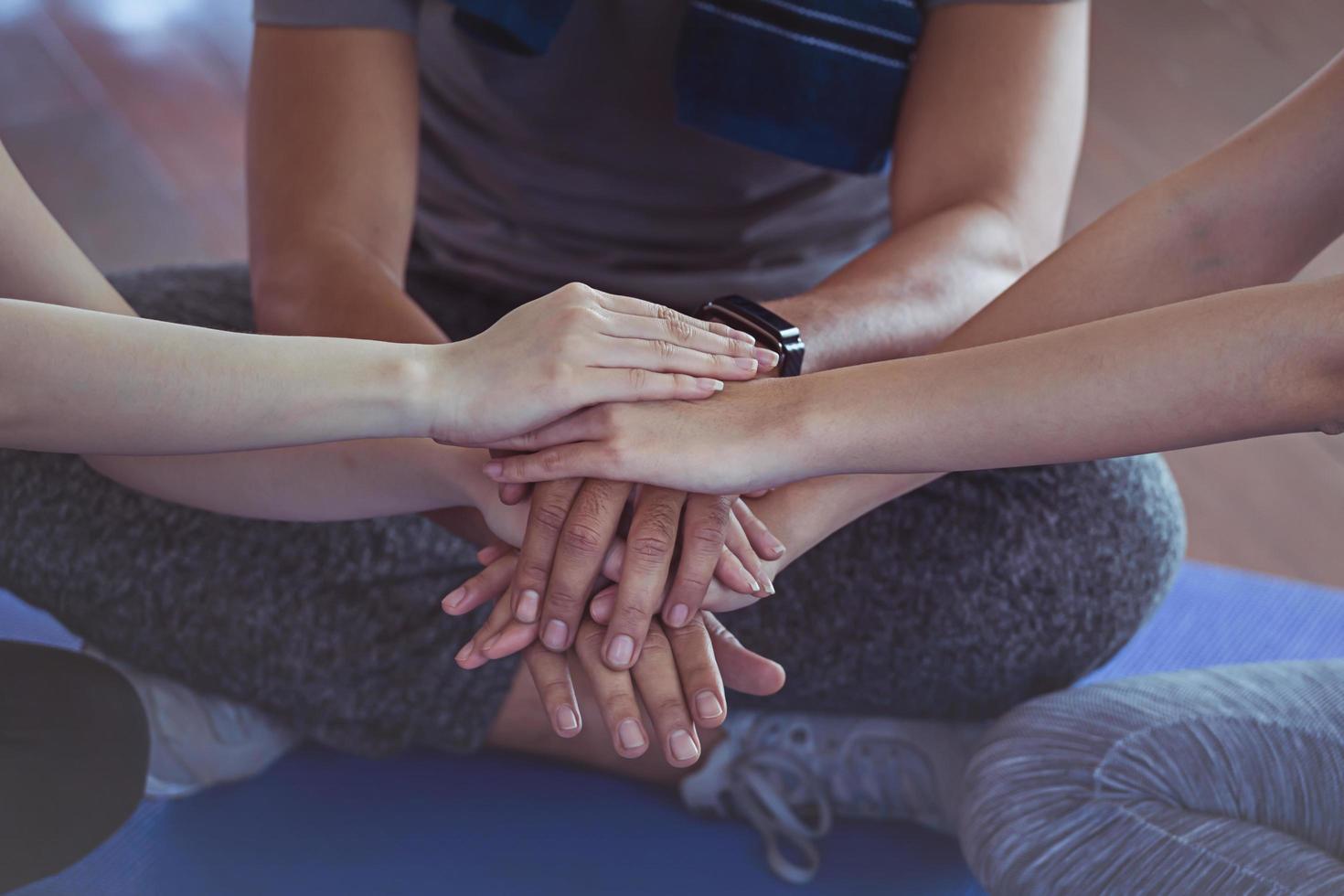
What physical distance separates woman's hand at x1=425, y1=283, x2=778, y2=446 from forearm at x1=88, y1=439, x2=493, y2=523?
0.09m

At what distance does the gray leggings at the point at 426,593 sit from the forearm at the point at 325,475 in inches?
3.9

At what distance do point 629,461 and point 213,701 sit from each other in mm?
518

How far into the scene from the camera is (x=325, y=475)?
1.09 meters

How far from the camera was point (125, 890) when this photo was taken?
114cm

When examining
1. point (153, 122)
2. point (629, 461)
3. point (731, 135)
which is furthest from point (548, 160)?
point (153, 122)

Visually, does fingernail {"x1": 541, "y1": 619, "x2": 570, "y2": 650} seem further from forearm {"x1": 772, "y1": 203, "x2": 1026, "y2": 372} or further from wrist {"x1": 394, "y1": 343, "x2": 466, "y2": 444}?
forearm {"x1": 772, "y1": 203, "x2": 1026, "y2": 372}

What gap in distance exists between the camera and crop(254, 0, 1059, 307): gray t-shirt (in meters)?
1.35

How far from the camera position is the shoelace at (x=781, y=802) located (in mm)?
1206

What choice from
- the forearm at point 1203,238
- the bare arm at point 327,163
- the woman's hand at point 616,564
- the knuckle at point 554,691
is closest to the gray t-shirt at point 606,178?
the bare arm at point 327,163

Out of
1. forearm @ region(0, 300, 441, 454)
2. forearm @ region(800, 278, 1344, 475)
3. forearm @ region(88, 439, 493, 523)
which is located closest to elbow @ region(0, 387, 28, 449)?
forearm @ region(0, 300, 441, 454)

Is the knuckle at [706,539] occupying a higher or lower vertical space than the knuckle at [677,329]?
lower

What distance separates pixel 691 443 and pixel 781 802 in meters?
0.42

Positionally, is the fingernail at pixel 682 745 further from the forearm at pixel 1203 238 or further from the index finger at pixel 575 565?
the forearm at pixel 1203 238

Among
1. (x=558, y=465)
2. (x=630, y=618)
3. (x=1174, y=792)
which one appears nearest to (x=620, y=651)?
(x=630, y=618)
